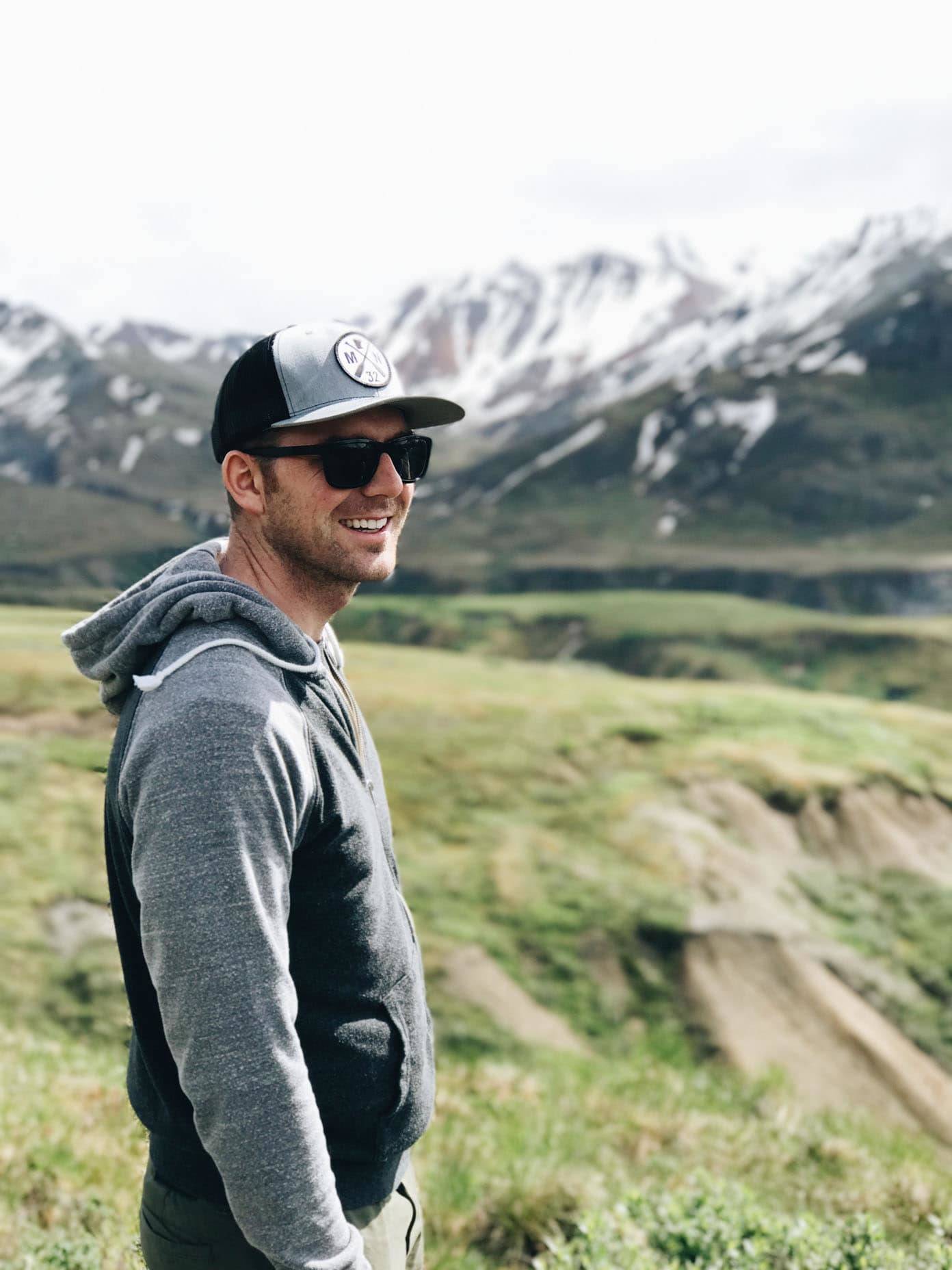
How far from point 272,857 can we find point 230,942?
0.73ft

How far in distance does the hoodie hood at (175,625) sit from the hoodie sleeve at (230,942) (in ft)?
0.82

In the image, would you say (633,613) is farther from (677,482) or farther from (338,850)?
(677,482)

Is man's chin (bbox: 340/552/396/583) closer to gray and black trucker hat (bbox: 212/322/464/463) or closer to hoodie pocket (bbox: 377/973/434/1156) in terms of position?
gray and black trucker hat (bbox: 212/322/464/463)

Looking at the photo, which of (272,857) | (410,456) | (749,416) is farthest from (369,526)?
(749,416)

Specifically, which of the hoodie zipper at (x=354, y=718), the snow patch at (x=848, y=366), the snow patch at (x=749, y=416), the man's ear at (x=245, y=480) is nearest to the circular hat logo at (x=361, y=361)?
the man's ear at (x=245, y=480)

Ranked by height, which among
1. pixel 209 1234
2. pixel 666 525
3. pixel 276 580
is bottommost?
pixel 666 525

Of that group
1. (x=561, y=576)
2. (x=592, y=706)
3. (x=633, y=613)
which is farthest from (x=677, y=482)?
(x=592, y=706)

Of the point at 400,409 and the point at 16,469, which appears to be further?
the point at 16,469

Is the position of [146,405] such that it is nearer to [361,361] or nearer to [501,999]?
[501,999]

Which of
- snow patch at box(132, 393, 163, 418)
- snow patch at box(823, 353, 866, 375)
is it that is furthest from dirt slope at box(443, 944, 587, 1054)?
snow patch at box(132, 393, 163, 418)

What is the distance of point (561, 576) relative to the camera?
10088cm

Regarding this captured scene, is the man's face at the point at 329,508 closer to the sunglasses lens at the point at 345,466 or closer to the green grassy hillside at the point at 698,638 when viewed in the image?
the sunglasses lens at the point at 345,466

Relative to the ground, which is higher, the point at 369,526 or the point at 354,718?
the point at 369,526

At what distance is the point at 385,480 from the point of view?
11.2 feet
